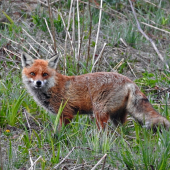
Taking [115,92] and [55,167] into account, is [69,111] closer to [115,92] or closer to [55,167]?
[115,92]

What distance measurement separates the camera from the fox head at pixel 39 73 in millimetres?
5848

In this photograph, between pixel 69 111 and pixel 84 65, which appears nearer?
pixel 69 111

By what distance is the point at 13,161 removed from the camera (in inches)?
166

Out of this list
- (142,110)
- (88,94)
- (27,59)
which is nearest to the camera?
(142,110)

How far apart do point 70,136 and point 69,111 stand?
3.53 ft

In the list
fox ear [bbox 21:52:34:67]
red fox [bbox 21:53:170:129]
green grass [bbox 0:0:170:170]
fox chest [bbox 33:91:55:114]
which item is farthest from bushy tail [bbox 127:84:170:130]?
fox ear [bbox 21:52:34:67]

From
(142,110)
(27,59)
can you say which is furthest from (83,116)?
(27,59)

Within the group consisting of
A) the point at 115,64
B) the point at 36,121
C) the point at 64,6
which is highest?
the point at 64,6

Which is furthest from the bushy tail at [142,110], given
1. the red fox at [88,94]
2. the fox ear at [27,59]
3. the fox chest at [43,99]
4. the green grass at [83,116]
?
the fox ear at [27,59]

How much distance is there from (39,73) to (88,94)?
38.1 inches

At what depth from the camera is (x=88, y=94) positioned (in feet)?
19.3

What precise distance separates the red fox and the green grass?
0.19m

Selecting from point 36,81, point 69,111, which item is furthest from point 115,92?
point 36,81

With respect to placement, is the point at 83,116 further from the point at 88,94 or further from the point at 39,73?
the point at 39,73
